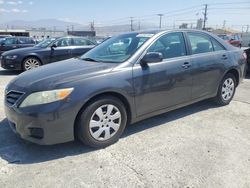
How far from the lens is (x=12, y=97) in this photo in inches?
132

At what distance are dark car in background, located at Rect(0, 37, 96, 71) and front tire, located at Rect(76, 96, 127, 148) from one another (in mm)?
7093

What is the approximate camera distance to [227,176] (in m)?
2.85

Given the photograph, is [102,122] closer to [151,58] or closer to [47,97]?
[47,97]

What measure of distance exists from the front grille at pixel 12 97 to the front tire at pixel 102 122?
803 millimetres

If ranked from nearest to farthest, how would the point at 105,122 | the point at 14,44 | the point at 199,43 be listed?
the point at 105,122 < the point at 199,43 < the point at 14,44

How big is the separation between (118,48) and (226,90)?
2418 mm

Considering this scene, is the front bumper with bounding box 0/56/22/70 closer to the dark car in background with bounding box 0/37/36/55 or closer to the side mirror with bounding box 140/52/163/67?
the dark car in background with bounding box 0/37/36/55

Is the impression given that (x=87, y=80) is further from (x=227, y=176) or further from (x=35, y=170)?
→ (x=227, y=176)

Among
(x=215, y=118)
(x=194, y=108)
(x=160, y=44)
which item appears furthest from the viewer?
(x=194, y=108)

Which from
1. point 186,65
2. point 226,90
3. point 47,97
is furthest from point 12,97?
point 226,90

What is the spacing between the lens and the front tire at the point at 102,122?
326 centimetres

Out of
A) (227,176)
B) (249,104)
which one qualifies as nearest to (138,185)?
(227,176)

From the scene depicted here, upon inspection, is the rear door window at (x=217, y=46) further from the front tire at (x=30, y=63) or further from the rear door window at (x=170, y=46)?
the front tire at (x=30, y=63)

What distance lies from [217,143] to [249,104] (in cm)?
228
